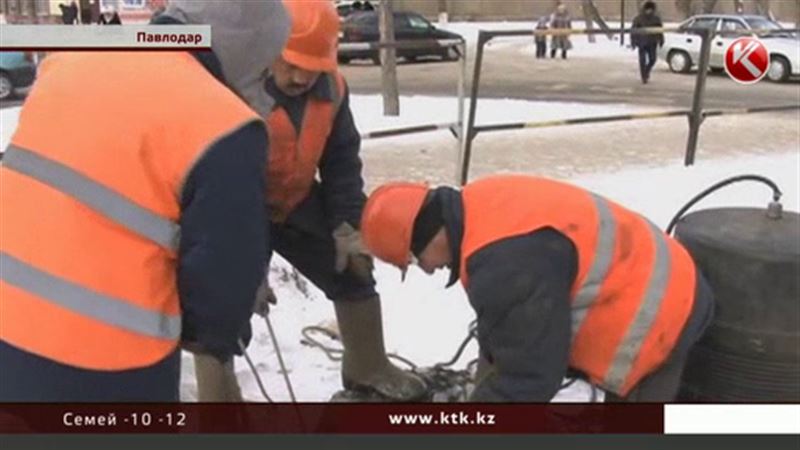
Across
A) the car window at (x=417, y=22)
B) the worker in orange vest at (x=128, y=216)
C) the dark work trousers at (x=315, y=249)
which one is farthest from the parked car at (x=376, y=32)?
the worker in orange vest at (x=128, y=216)

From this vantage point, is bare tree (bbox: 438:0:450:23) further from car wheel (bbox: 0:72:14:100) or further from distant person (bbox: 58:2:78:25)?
car wheel (bbox: 0:72:14:100)

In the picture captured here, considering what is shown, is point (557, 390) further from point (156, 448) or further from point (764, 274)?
point (156, 448)

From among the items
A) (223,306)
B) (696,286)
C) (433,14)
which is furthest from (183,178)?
(433,14)

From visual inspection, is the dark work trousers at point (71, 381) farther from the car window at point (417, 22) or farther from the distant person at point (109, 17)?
the car window at point (417, 22)

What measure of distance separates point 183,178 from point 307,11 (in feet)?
2.25

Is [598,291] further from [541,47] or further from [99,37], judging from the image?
[541,47]

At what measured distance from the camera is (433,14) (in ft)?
6.75

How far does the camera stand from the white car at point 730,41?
1842 millimetres

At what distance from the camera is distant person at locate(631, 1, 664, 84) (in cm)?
188

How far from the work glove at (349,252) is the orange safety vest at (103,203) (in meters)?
0.70

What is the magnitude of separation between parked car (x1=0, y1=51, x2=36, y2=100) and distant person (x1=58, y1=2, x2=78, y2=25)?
66 mm

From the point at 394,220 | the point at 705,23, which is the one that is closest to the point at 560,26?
the point at 705,23

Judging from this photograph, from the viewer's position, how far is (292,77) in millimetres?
1758

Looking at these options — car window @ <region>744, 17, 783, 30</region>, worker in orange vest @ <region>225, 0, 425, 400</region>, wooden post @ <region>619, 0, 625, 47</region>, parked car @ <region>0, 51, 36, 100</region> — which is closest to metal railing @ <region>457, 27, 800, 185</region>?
wooden post @ <region>619, 0, 625, 47</region>
